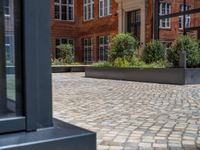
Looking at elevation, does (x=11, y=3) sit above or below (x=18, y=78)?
above

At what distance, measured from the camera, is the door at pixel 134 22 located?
24.3 meters

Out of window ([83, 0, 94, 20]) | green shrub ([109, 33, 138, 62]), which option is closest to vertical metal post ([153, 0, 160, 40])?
green shrub ([109, 33, 138, 62])

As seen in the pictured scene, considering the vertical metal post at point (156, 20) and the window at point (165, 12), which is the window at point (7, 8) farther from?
the window at point (165, 12)

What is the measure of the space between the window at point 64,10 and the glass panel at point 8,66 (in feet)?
99.9

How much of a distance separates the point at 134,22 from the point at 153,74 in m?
12.1

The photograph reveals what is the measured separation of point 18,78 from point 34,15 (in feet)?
1.20

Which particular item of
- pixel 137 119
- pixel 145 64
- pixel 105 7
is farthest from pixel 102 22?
pixel 137 119

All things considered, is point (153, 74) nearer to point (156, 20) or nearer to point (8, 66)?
point (156, 20)

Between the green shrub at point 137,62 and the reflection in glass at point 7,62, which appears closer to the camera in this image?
the reflection in glass at point 7,62

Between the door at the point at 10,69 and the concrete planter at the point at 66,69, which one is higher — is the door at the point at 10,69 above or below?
above

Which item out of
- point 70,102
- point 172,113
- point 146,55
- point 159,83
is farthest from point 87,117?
point 146,55

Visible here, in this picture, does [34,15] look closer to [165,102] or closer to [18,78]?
[18,78]

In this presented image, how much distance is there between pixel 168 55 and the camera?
14.0 metres

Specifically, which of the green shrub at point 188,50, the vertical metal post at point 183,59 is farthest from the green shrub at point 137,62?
the vertical metal post at point 183,59
